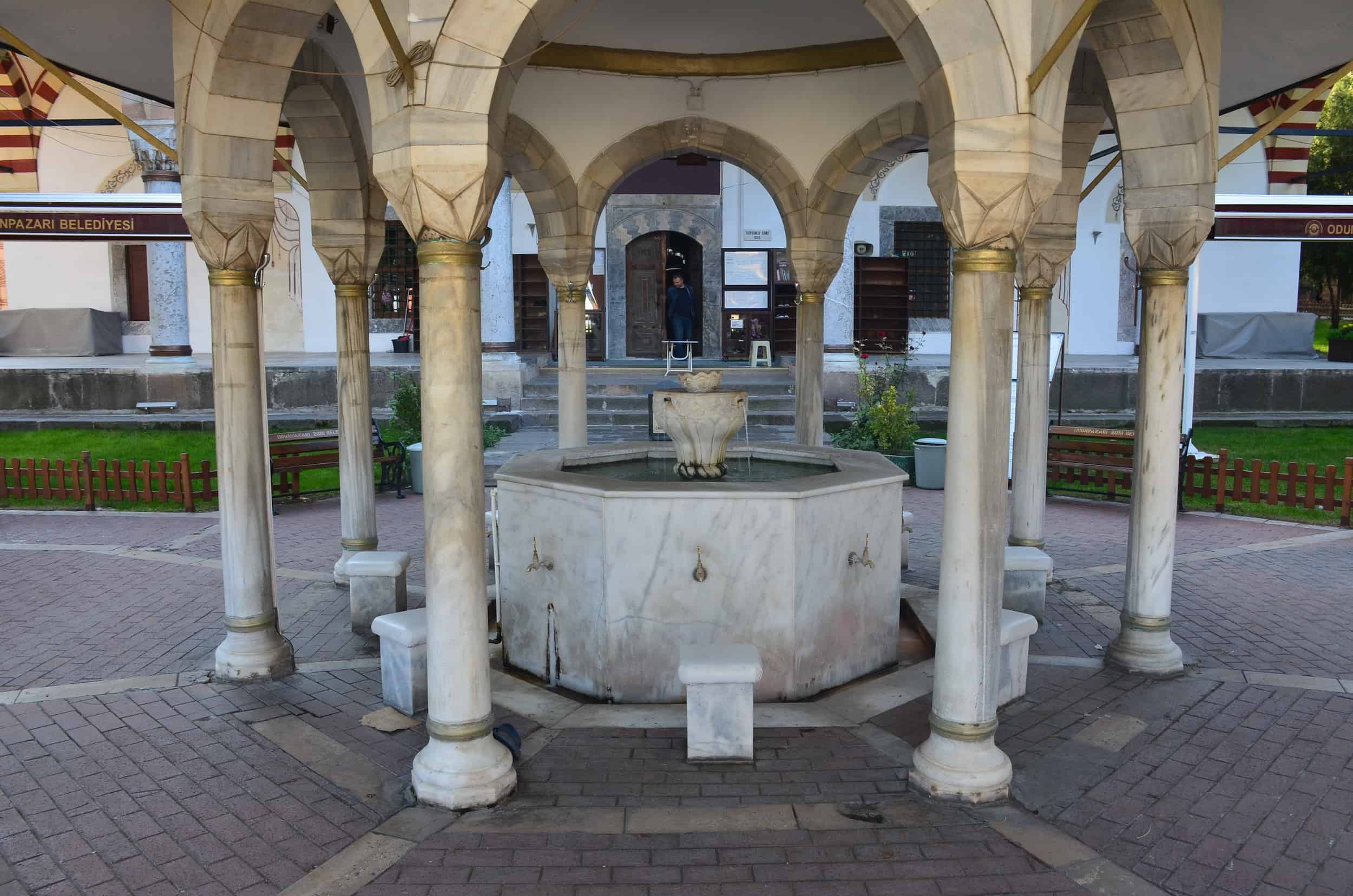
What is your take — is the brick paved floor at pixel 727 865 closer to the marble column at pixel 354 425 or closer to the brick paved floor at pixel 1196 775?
the brick paved floor at pixel 1196 775

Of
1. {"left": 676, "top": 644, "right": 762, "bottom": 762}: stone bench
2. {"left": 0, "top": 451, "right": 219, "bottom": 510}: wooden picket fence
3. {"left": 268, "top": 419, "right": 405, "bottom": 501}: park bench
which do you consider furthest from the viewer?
{"left": 268, "top": 419, "right": 405, "bottom": 501}: park bench

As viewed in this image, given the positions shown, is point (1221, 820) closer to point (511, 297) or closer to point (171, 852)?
point (171, 852)

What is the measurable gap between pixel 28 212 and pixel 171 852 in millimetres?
9165

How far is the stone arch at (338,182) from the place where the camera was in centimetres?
700

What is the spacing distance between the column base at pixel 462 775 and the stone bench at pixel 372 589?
2.31m

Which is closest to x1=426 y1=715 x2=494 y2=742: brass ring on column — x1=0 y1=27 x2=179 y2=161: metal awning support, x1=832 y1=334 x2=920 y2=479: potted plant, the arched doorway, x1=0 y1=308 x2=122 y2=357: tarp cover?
x1=0 y1=27 x2=179 y2=161: metal awning support

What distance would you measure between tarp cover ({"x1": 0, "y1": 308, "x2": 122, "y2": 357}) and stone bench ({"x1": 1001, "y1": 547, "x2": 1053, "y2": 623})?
18.4 m

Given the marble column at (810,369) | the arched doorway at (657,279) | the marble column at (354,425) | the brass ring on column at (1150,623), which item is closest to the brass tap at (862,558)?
the brass ring on column at (1150,623)

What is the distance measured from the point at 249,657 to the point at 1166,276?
17.8 ft

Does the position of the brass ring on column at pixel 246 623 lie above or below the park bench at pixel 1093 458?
below

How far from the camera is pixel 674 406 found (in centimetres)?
616

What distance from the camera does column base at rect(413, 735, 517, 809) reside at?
393 centimetres

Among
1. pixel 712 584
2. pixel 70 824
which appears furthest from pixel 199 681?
pixel 712 584

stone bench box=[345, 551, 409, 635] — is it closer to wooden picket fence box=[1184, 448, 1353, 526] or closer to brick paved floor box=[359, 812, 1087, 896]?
brick paved floor box=[359, 812, 1087, 896]
